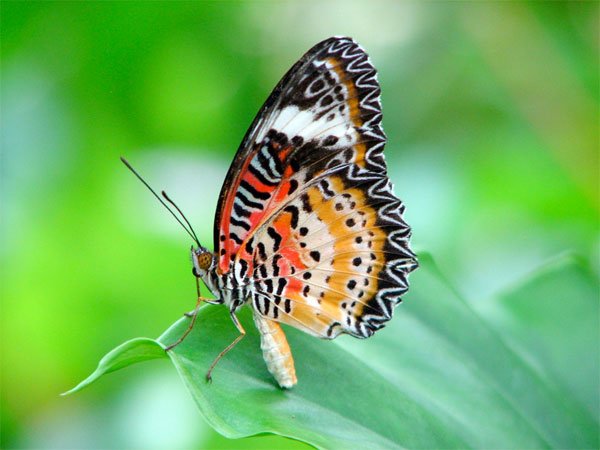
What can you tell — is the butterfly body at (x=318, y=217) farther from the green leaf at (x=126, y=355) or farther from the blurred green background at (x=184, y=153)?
the blurred green background at (x=184, y=153)

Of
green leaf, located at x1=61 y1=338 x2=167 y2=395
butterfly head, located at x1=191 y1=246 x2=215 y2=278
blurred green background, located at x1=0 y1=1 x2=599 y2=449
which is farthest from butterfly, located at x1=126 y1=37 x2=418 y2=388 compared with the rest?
blurred green background, located at x1=0 y1=1 x2=599 y2=449

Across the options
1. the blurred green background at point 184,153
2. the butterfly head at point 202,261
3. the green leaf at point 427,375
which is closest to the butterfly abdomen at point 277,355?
the green leaf at point 427,375

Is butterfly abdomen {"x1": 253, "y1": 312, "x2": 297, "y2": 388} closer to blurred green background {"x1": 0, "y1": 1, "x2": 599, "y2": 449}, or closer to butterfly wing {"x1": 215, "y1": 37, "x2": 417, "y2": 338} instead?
butterfly wing {"x1": 215, "y1": 37, "x2": 417, "y2": 338}

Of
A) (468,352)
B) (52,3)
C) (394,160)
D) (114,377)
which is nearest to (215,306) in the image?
(468,352)

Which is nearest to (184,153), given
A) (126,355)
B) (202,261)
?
(202,261)

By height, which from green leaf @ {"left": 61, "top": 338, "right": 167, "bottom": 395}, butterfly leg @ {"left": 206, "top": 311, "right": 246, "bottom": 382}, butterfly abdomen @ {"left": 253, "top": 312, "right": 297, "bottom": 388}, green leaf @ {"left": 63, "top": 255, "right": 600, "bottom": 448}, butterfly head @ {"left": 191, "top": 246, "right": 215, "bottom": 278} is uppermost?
green leaf @ {"left": 61, "top": 338, "right": 167, "bottom": 395}

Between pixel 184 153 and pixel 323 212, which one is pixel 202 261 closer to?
pixel 323 212

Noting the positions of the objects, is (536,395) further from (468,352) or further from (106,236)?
(106,236)
